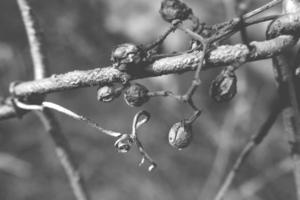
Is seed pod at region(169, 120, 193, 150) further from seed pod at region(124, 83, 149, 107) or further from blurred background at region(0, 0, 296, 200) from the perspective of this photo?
blurred background at region(0, 0, 296, 200)

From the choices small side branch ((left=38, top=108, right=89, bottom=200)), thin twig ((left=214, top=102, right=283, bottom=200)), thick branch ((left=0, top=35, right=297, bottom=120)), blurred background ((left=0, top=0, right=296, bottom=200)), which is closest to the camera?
thick branch ((left=0, top=35, right=297, bottom=120))

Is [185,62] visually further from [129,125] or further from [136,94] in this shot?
[129,125]

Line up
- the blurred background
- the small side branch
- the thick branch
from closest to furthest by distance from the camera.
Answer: the thick branch, the small side branch, the blurred background

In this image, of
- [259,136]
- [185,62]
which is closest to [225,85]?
[185,62]

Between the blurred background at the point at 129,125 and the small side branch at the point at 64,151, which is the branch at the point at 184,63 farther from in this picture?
the blurred background at the point at 129,125

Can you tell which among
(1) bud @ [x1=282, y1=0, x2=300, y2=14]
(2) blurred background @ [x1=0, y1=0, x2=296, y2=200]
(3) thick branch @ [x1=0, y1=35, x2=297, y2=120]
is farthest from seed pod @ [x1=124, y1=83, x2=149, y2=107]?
(2) blurred background @ [x1=0, y1=0, x2=296, y2=200]

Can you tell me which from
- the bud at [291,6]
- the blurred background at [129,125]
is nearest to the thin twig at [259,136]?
the bud at [291,6]
